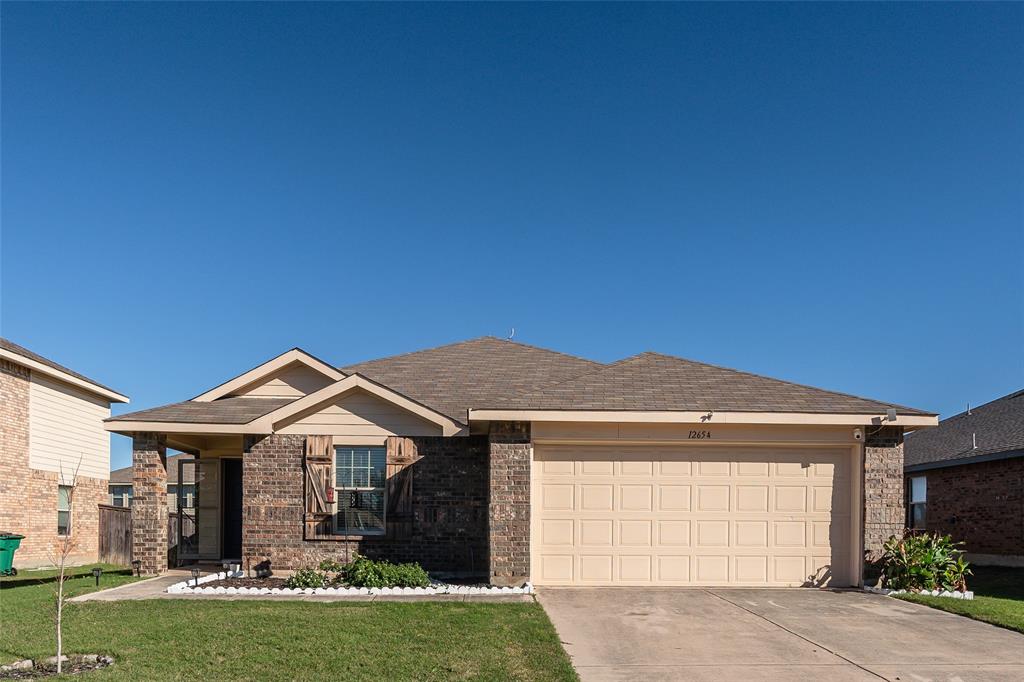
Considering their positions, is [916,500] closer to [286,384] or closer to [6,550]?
[286,384]

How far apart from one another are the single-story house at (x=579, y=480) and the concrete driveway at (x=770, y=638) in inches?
32.0

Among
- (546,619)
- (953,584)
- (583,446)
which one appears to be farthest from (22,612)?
(953,584)

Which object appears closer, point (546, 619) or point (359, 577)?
point (546, 619)

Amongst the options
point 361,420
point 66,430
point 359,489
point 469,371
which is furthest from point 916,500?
point 66,430

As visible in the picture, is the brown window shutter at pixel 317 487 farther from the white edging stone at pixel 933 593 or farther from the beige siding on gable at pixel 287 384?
the white edging stone at pixel 933 593

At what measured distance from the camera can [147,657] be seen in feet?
23.8

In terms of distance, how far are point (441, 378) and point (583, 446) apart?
15.2 feet

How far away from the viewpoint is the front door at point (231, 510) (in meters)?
15.6

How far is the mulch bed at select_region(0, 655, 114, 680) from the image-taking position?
6758 mm

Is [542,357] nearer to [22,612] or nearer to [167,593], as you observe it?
[167,593]

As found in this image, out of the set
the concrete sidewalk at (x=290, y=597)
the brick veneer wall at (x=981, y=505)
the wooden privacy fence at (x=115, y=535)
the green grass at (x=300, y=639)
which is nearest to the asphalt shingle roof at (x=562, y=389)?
the concrete sidewalk at (x=290, y=597)

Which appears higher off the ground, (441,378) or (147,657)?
(441,378)

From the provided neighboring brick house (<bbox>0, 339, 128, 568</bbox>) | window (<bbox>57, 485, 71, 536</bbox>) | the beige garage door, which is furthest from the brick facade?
the beige garage door

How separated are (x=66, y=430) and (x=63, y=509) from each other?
6.44ft
